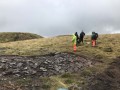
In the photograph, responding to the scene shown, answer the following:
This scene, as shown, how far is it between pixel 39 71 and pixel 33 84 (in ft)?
11.2

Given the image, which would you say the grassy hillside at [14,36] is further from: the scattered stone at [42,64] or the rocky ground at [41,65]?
the scattered stone at [42,64]

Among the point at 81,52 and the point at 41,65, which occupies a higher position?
the point at 81,52

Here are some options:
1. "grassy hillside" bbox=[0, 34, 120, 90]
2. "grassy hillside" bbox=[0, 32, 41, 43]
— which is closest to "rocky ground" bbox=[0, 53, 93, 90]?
"grassy hillside" bbox=[0, 34, 120, 90]

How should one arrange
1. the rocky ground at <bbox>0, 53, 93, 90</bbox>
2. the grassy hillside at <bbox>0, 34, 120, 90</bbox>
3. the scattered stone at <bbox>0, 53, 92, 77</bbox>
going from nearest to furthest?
the grassy hillside at <bbox>0, 34, 120, 90</bbox> → the rocky ground at <bbox>0, 53, 93, 90</bbox> → the scattered stone at <bbox>0, 53, 92, 77</bbox>

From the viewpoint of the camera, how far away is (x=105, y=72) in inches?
1695

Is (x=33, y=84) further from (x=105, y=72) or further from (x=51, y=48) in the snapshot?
(x=51, y=48)

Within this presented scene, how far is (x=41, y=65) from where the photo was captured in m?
42.8

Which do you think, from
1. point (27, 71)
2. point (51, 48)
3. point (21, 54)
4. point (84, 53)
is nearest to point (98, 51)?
point (84, 53)

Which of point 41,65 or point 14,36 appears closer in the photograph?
point 41,65

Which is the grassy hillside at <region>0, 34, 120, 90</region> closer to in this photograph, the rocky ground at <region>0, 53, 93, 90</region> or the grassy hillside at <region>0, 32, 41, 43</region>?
the rocky ground at <region>0, 53, 93, 90</region>

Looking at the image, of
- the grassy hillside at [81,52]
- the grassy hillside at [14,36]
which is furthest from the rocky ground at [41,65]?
the grassy hillside at [14,36]

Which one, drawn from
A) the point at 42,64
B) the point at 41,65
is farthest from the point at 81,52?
the point at 41,65

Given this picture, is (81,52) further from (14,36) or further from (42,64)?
(14,36)

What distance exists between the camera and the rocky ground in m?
40.5
